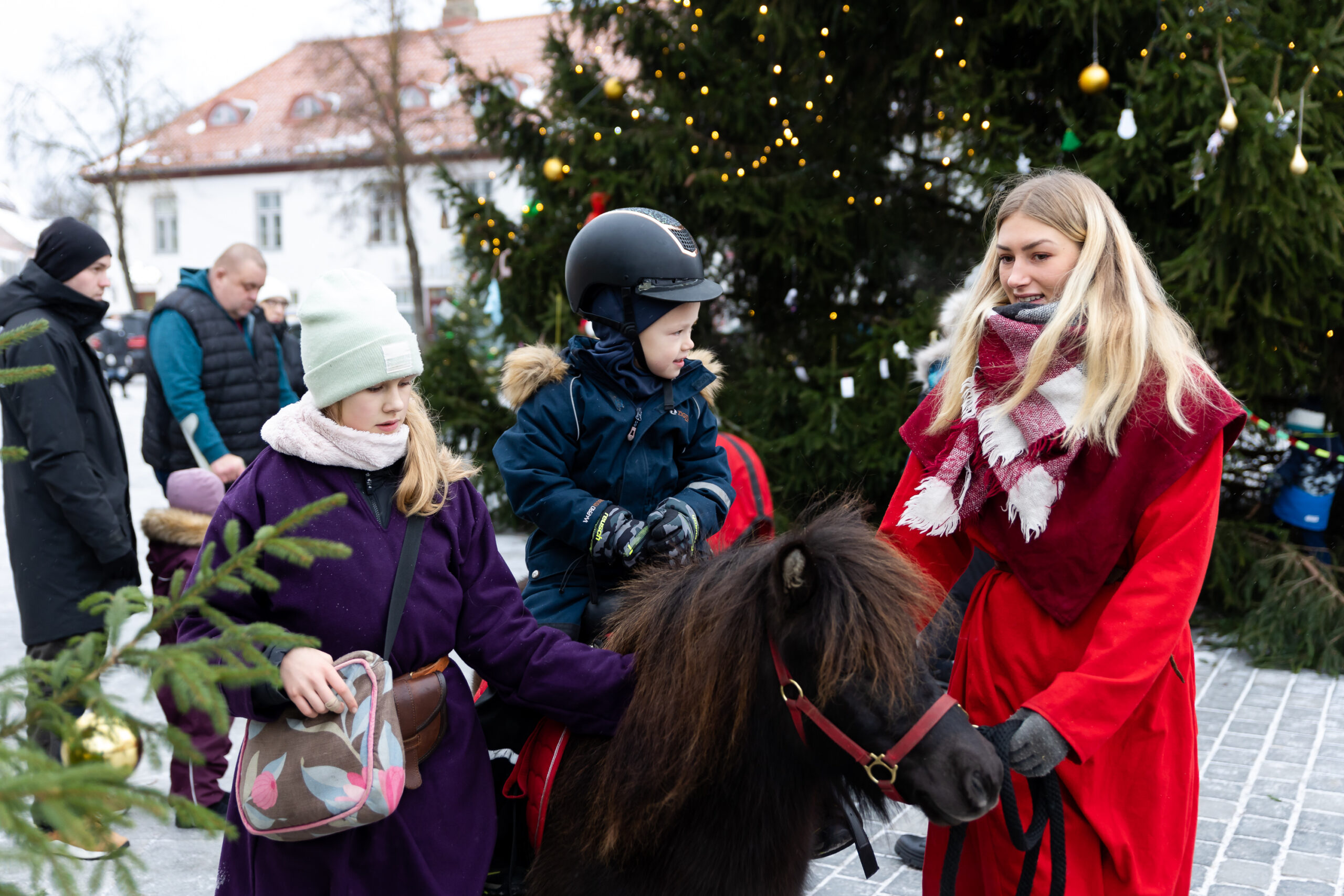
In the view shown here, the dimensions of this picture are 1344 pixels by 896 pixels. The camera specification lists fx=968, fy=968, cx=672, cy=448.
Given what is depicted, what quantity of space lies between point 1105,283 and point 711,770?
137 cm

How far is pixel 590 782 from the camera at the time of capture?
2.15 meters

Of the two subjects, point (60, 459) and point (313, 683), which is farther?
point (60, 459)

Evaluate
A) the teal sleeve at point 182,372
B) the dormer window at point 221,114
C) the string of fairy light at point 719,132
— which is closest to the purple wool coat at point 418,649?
the teal sleeve at point 182,372

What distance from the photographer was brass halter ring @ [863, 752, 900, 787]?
173 cm

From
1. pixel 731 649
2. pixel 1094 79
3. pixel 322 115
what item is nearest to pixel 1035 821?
pixel 731 649

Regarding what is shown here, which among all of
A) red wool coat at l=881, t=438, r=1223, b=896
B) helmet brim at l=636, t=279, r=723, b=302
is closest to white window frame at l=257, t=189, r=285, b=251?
helmet brim at l=636, t=279, r=723, b=302

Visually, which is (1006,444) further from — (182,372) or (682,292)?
(182,372)

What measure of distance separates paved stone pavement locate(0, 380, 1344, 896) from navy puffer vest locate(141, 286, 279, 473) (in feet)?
4.54

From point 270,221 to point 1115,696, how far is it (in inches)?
1583

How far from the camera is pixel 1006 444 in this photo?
2.14 metres

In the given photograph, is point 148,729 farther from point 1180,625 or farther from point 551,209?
point 551,209

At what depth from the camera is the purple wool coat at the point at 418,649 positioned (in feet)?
6.39

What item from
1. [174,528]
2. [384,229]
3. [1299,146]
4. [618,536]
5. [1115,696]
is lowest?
[384,229]

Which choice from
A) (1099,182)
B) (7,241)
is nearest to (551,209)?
(1099,182)
